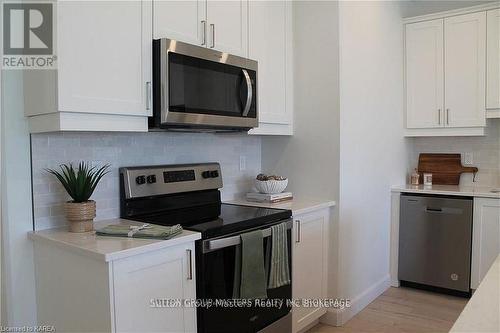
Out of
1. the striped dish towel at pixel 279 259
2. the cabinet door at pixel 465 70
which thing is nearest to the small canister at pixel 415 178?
the cabinet door at pixel 465 70

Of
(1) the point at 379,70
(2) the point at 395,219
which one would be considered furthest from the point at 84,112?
(2) the point at 395,219

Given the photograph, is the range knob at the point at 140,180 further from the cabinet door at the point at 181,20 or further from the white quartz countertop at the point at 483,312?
the white quartz countertop at the point at 483,312

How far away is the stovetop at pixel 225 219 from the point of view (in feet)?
6.72

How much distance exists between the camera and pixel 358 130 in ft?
10.4

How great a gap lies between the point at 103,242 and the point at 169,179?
30.0 inches

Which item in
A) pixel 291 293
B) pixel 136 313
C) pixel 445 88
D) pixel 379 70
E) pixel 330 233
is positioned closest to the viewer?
pixel 136 313

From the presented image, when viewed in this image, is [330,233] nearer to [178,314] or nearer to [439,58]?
[178,314]

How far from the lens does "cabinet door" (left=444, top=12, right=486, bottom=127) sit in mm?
3566

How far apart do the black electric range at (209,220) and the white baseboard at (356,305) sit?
531 millimetres

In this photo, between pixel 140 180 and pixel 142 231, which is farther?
pixel 140 180

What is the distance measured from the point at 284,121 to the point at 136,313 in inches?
68.2

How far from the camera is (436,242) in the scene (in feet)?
11.8

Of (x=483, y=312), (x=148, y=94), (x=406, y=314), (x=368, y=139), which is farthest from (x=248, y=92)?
(x=406, y=314)

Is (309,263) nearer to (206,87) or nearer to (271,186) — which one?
(271,186)
